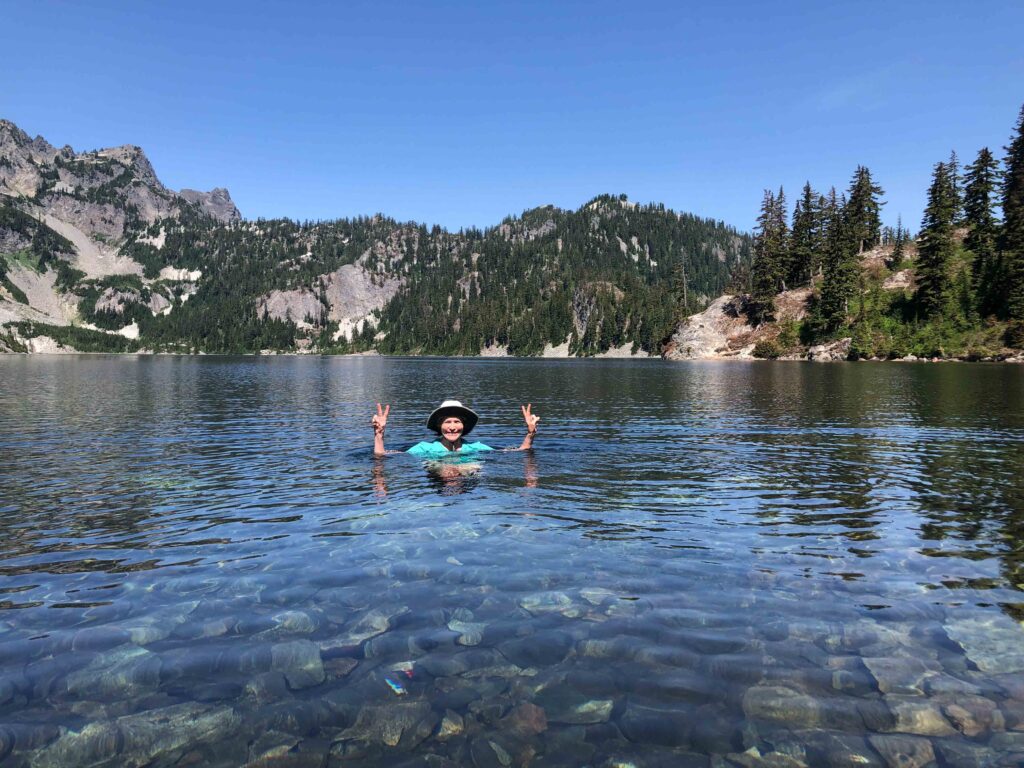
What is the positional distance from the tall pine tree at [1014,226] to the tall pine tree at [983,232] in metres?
2.48

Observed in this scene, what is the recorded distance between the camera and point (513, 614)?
370 inches

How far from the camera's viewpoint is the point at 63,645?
841cm

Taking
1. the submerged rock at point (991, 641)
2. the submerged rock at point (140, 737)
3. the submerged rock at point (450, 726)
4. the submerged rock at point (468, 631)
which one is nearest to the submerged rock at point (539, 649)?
the submerged rock at point (468, 631)

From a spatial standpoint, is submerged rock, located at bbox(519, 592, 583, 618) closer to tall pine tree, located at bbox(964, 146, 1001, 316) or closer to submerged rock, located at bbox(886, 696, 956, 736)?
submerged rock, located at bbox(886, 696, 956, 736)

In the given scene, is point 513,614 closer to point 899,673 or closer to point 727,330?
point 899,673

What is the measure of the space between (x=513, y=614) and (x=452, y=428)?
13.8 metres

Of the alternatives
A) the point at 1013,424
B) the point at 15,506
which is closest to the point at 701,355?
the point at 1013,424

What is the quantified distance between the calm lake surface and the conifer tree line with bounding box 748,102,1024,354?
12109 cm

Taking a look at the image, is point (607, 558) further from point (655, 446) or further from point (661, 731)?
point (655, 446)

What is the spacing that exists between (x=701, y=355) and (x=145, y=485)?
165682 mm

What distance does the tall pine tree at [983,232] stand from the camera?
119 meters

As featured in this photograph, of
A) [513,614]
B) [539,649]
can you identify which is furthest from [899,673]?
[513,614]

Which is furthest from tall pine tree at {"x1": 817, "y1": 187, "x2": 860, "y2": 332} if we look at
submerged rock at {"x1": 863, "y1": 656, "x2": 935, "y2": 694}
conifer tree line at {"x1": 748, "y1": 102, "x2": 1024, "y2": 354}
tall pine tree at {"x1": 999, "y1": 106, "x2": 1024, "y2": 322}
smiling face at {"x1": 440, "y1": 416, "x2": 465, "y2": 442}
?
submerged rock at {"x1": 863, "y1": 656, "x2": 935, "y2": 694}

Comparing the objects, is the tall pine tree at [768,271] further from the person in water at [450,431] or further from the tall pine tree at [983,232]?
the person in water at [450,431]
